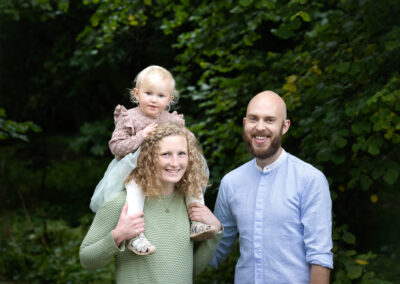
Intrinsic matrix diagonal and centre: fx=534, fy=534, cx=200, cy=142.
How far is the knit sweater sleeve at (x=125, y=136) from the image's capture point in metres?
2.34

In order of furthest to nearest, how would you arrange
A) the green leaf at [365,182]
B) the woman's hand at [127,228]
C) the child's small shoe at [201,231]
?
the green leaf at [365,182]
the child's small shoe at [201,231]
the woman's hand at [127,228]

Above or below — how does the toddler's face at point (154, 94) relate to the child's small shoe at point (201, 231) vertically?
above

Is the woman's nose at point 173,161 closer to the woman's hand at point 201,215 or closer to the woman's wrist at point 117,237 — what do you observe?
the woman's hand at point 201,215

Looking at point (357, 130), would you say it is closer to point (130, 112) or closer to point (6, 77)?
point (130, 112)

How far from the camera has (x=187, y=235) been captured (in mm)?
2377

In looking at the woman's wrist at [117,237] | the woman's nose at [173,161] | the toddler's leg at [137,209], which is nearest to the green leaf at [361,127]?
the woman's nose at [173,161]

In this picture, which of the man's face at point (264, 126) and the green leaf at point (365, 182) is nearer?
the man's face at point (264, 126)

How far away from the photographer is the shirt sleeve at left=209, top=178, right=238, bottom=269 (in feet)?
8.55

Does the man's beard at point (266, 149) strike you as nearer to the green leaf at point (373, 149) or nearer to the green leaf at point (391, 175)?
the green leaf at point (373, 149)

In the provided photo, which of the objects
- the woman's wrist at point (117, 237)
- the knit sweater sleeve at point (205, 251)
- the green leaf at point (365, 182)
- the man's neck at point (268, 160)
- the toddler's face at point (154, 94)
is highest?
the toddler's face at point (154, 94)

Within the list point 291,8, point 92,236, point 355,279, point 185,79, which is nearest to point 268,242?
point 92,236

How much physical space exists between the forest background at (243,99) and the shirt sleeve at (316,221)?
3.32 ft

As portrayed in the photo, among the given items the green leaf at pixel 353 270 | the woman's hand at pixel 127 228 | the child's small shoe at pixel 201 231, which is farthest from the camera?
the green leaf at pixel 353 270

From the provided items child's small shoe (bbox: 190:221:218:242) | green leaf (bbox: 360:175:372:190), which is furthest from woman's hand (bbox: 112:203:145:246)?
green leaf (bbox: 360:175:372:190)
